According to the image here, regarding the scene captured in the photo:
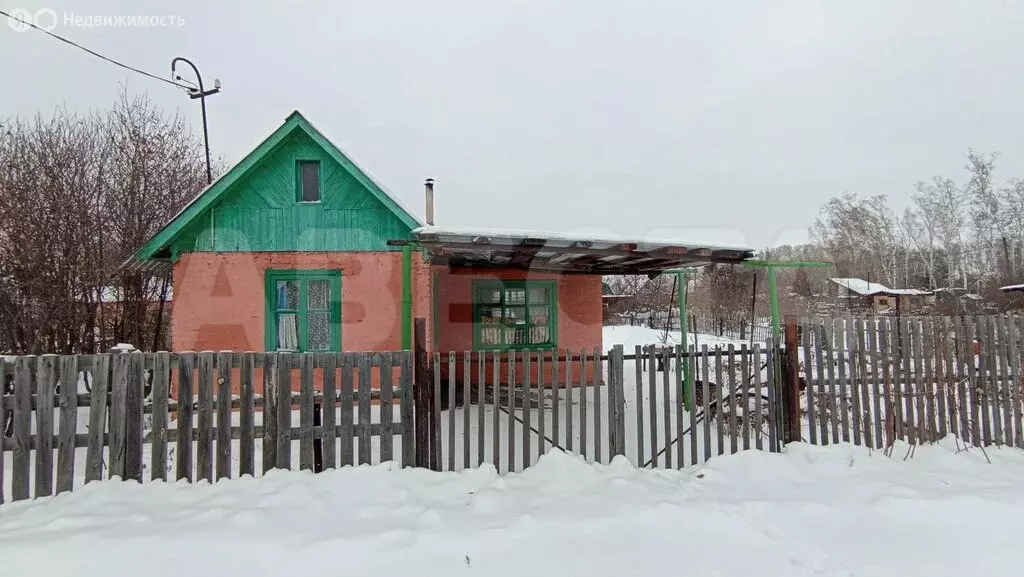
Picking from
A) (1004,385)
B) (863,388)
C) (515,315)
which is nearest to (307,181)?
(515,315)

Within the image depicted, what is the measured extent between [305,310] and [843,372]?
822cm

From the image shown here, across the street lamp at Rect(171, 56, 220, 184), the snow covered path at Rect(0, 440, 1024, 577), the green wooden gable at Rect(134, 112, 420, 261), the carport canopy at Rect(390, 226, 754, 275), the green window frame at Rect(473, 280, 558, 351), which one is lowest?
the snow covered path at Rect(0, 440, 1024, 577)

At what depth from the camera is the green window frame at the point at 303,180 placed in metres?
8.55

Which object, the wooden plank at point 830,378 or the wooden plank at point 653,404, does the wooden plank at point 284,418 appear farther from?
the wooden plank at point 830,378

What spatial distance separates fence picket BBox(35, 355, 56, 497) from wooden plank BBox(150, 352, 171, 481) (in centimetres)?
74

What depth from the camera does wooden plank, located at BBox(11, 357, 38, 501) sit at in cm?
371

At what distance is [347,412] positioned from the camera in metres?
4.14

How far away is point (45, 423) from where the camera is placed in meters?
3.80

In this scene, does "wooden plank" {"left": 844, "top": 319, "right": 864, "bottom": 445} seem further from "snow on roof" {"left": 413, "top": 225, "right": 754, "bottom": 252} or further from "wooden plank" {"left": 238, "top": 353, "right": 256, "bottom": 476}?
"wooden plank" {"left": 238, "top": 353, "right": 256, "bottom": 476}

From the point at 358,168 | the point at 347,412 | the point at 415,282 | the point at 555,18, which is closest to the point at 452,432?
the point at 347,412

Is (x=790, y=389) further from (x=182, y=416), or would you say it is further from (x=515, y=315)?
(x=515, y=315)

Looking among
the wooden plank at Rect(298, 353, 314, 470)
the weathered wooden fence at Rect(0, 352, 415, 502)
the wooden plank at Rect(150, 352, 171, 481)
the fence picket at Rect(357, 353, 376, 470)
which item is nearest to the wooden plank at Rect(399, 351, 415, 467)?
the weathered wooden fence at Rect(0, 352, 415, 502)

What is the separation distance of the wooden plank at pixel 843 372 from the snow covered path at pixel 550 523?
0.45 metres

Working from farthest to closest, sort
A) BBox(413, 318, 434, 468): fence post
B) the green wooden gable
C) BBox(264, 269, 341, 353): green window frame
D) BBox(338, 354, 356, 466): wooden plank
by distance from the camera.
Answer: BBox(264, 269, 341, 353): green window frame, the green wooden gable, BBox(413, 318, 434, 468): fence post, BBox(338, 354, 356, 466): wooden plank
